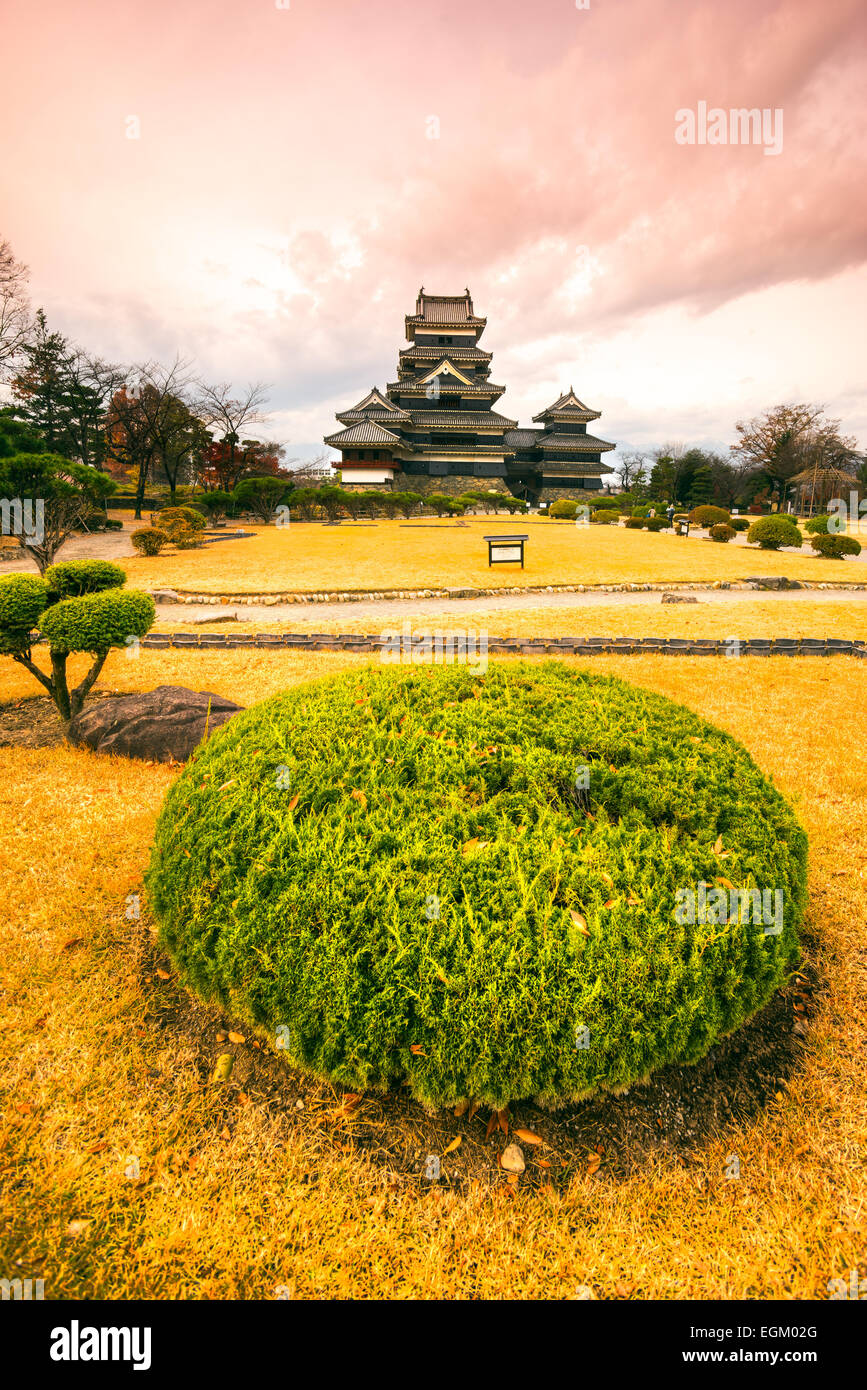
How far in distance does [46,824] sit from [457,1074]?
367 cm

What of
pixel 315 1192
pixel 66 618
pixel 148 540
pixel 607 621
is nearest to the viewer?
pixel 315 1192

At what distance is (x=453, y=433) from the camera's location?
42219 mm

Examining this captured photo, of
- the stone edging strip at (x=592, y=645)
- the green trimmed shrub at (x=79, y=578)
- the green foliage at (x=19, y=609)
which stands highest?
the green trimmed shrub at (x=79, y=578)

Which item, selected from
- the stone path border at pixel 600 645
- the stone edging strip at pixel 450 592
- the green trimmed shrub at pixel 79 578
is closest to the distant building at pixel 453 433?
the stone edging strip at pixel 450 592

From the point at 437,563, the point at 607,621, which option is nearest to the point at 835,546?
the point at 437,563

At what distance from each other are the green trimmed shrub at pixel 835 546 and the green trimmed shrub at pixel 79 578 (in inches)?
968

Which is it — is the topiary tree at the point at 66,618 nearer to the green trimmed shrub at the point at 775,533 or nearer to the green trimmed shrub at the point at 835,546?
the green trimmed shrub at the point at 835,546

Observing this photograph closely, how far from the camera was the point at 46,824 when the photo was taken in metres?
4.21

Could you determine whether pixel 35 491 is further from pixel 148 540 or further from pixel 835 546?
pixel 835 546

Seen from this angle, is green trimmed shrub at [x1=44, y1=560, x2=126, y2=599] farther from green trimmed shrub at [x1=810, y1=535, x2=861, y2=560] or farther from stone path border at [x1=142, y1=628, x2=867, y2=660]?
green trimmed shrub at [x1=810, y1=535, x2=861, y2=560]

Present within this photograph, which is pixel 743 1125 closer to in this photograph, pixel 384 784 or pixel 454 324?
pixel 384 784

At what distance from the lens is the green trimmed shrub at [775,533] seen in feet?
81.5

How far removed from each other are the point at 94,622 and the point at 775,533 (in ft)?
88.8
